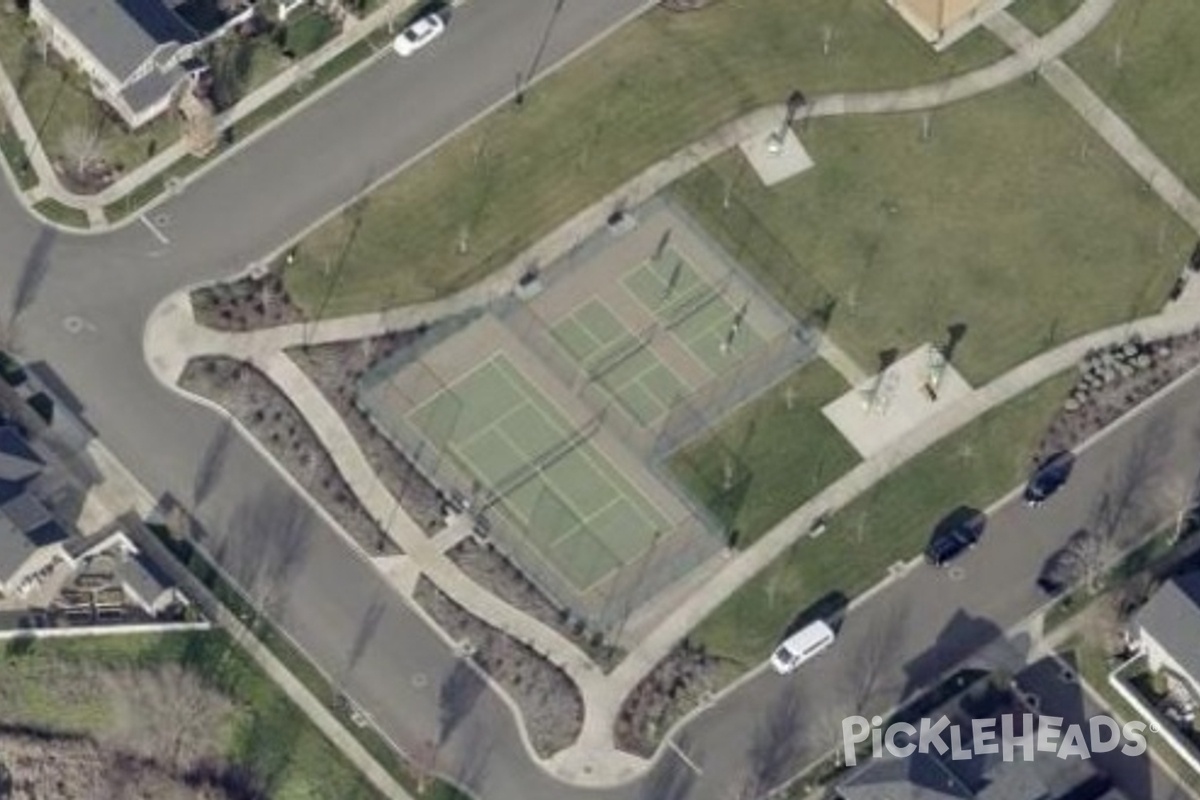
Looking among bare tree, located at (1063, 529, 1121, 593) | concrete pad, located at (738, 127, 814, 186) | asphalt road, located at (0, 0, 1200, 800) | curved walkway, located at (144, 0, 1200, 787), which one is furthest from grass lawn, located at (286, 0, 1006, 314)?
bare tree, located at (1063, 529, 1121, 593)

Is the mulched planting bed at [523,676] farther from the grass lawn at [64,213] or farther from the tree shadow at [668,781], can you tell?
the grass lawn at [64,213]

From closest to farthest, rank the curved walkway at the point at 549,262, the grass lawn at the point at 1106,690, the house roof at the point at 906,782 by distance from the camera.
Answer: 1. the house roof at the point at 906,782
2. the grass lawn at the point at 1106,690
3. the curved walkway at the point at 549,262

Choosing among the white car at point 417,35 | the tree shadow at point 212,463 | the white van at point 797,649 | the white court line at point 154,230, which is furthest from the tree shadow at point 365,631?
the white car at point 417,35

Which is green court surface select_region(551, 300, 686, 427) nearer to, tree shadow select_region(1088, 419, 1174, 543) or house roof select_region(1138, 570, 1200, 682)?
tree shadow select_region(1088, 419, 1174, 543)

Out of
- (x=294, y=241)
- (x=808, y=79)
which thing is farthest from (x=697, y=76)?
(x=294, y=241)

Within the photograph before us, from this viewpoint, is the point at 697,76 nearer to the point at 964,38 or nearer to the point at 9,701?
the point at 964,38
